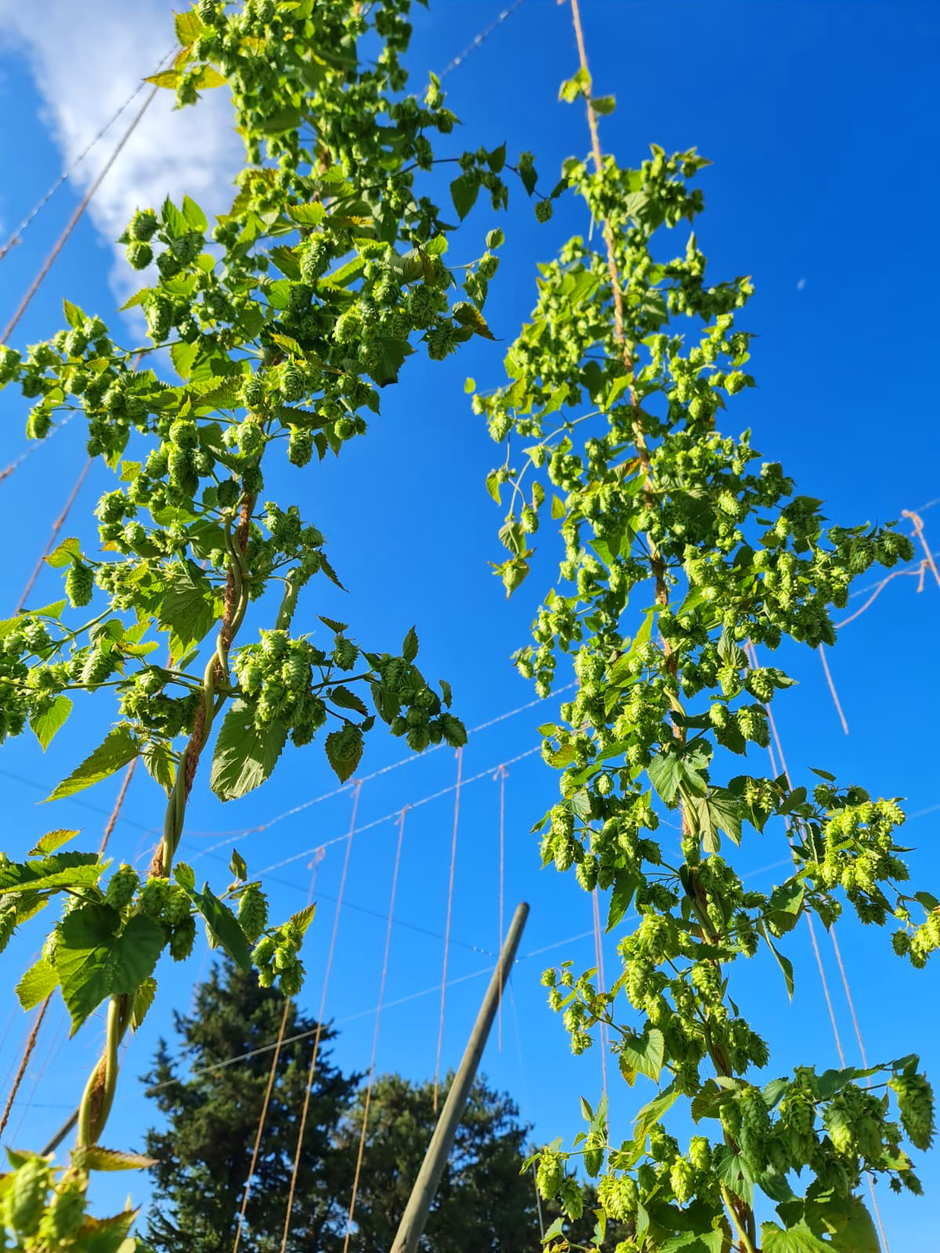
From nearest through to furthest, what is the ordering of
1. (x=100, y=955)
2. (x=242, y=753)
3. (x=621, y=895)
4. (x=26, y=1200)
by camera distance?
(x=26, y=1200)
(x=100, y=955)
(x=242, y=753)
(x=621, y=895)

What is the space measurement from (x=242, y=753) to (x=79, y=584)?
22 centimetres

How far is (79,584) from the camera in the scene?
0.75m

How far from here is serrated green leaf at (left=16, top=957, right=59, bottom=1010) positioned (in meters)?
0.54

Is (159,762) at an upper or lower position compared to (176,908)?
upper

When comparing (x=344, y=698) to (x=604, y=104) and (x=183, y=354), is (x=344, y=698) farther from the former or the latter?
(x=604, y=104)

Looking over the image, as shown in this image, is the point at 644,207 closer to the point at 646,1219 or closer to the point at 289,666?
→ the point at 289,666

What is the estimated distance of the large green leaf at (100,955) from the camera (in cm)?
51

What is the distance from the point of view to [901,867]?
3.15ft

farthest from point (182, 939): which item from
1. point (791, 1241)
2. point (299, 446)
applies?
point (791, 1241)

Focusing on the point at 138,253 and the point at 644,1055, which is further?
the point at 644,1055

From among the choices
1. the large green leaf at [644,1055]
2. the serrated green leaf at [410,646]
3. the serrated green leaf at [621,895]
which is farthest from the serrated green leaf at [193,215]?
the large green leaf at [644,1055]

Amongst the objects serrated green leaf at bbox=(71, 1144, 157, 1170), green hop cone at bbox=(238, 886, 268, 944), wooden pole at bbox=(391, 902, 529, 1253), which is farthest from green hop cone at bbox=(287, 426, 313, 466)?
wooden pole at bbox=(391, 902, 529, 1253)

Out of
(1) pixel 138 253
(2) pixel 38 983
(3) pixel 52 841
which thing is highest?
(1) pixel 138 253

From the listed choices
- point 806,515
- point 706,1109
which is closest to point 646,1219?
point 706,1109
